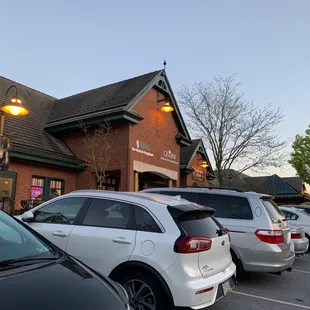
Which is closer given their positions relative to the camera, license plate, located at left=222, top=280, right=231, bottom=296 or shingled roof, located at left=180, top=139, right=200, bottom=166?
license plate, located at left=222, top=280, right=231, bottom=296

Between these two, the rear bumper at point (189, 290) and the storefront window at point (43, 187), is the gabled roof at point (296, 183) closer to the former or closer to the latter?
the storefront window at point (43, 187)

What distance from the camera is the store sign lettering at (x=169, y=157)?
18.5 metres

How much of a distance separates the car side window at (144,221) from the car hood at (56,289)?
144 cm

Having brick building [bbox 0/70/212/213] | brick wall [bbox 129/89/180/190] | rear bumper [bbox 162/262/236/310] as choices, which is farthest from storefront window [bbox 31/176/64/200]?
rear bumper [bbox 162/262/236/310]

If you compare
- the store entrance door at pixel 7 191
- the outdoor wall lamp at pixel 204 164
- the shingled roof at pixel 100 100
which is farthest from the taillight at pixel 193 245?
→ the outdoor wall lamp at pixel 204 164

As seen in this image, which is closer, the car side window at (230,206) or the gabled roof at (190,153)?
the car side window at (230,206)

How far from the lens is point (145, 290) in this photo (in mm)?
4125

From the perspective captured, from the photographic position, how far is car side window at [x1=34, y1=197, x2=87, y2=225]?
501cm

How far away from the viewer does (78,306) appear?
2283 mm

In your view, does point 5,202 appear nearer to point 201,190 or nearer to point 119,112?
point 119,112

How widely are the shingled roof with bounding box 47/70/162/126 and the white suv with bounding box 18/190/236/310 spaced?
10.7 meters

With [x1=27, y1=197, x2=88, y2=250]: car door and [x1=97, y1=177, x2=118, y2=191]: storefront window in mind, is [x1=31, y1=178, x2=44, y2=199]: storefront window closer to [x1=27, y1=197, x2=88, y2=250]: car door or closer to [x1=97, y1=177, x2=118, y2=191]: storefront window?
[x1=97, y1=177, x2=118, y2=191]: storefront window

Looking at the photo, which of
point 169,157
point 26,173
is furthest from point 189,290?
point 169,157

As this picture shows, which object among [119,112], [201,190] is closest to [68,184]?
[119,112]
